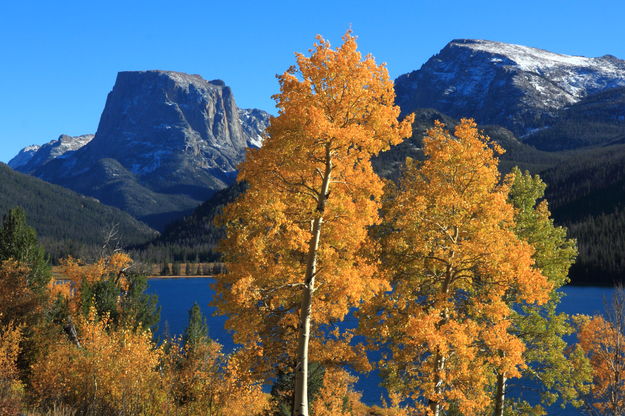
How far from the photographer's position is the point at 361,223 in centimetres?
1786

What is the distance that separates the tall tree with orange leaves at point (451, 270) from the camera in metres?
19.2

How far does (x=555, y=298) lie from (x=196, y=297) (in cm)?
15347

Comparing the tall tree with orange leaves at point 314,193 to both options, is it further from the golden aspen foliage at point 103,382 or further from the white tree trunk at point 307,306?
the golden aspen foliage at point 103,382

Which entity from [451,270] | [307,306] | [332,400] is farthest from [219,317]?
[307,306]

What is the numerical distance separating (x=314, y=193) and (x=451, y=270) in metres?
6.99

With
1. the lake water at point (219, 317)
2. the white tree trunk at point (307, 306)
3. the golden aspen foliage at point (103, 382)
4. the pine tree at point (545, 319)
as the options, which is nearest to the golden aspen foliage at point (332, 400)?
the lake water at point (219, 317)

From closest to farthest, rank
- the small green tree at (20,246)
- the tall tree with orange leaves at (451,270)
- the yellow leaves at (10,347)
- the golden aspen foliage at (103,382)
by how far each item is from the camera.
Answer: the tall tree with orange leaves at (451,270) → the golden aspen foliage at (103,382) → the yellow leaves at (10,347) → the small green tree at (20,246)

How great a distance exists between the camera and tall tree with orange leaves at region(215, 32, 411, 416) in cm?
1712

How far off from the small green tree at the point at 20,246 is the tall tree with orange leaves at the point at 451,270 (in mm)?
41755

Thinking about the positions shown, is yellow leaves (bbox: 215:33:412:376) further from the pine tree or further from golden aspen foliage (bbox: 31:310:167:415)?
the pine tree

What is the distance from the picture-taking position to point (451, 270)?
69.9 feet

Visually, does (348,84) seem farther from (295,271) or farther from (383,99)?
(295,271)

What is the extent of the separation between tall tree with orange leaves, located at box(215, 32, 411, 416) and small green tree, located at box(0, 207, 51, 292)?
39572 mm

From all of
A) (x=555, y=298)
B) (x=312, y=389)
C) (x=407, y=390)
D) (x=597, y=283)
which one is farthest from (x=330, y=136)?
(x=597, y=283)
